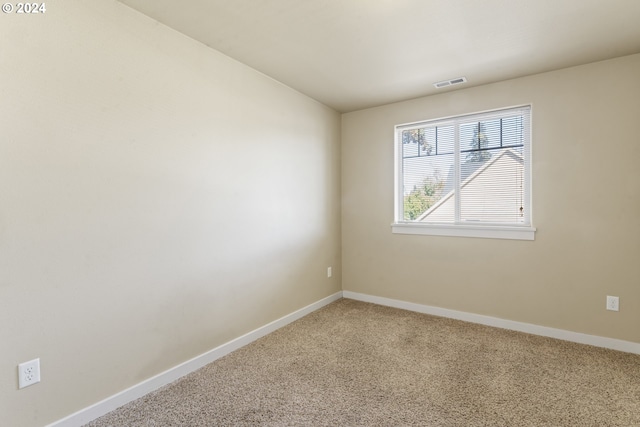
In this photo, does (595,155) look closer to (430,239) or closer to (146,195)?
(430,239)

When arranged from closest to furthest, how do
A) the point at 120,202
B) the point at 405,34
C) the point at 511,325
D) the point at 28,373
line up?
1. the point at 28,373
2. the point at 120,202
3. the point at 405,34
4. the point at 511,325

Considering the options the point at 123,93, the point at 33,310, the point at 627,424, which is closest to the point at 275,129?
the point at 123,93

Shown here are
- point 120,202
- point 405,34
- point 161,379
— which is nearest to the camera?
point 120,202

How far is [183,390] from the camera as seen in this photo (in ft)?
6.78

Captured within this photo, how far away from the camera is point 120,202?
190 centimetres

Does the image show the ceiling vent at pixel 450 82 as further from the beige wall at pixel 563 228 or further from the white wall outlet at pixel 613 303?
the white wall outlet at pixel 613 303

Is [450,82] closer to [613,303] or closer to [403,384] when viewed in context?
[613,303]

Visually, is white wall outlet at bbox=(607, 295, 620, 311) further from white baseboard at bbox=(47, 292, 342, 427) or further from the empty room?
white baseboard at bbox=(47, 292, 342, 427)

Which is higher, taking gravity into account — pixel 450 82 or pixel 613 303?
pixel 450 82

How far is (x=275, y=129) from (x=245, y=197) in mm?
768

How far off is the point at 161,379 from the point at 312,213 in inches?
82.2

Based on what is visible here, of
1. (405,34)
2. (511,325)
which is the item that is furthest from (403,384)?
(405,34)

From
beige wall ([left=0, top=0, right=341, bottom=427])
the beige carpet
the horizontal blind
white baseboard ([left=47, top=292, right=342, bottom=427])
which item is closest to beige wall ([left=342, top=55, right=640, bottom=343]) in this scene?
the horizontal blind

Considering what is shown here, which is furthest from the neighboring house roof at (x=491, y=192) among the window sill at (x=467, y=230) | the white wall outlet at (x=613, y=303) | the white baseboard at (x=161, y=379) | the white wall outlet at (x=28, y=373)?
the white wall outlet at (x=28, y=373)
